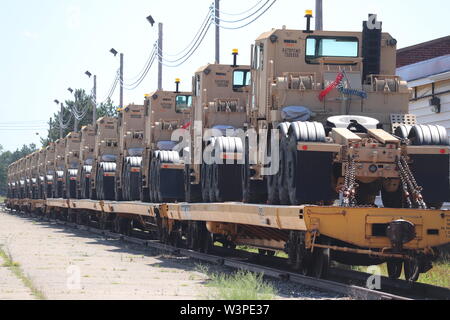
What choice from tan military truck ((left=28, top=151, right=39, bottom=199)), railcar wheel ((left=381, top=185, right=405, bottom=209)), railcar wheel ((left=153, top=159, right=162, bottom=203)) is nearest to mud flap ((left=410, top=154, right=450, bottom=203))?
railcar wheel ((left=381, top=185, right=405, bottom=209))

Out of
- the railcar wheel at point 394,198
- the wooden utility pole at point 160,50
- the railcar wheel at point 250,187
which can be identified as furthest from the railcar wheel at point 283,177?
the wooden utility pole at point 160,50

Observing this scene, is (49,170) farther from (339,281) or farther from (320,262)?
(320,262)

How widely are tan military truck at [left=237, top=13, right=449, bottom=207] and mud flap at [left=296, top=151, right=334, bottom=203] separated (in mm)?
13

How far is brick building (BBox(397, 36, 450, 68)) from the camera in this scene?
90.2 ft

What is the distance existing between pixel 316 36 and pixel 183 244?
744 cm

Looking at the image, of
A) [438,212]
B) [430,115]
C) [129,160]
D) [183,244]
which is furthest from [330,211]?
[129,160]

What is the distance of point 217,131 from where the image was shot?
18797 mm

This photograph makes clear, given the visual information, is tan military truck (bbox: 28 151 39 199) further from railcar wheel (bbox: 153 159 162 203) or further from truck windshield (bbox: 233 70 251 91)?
truck windshield (bbox: 233 70 251 91)

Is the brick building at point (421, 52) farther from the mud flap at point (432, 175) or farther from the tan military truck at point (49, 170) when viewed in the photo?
the tan military truck at point (49, 170)

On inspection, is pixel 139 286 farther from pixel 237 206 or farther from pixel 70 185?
pixel 70 185

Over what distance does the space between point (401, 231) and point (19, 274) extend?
549cm

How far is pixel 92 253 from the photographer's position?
18938mm
